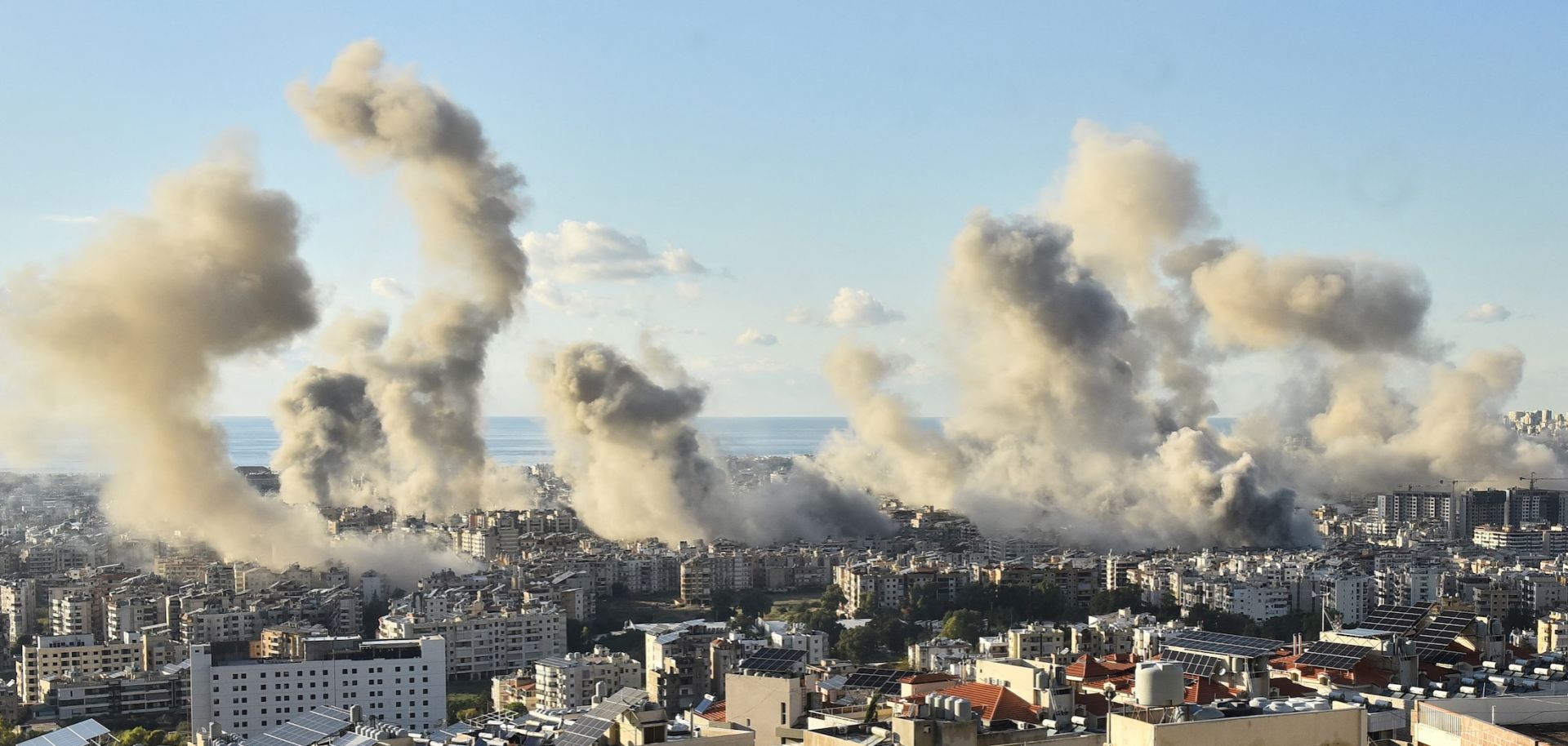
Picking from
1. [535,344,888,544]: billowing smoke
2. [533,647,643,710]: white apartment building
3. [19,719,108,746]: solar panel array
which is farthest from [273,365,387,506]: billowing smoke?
[19,719,108,746]: solar panel array

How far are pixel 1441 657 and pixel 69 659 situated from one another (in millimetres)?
20221

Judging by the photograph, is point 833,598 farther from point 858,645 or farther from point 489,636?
point 489,636

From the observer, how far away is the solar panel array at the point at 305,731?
15258 mm

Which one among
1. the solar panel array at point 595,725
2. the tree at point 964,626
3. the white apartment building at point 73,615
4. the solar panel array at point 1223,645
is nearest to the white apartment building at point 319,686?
the solar panel array at point 1223,645

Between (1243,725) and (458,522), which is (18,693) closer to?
(1243,725)

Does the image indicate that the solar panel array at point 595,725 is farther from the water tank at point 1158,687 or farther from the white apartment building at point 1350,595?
the white apartment building at point 1350,595

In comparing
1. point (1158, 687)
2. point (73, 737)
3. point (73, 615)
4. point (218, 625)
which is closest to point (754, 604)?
point (218, 625)

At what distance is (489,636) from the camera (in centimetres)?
3064

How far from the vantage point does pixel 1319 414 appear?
67938 millimetres

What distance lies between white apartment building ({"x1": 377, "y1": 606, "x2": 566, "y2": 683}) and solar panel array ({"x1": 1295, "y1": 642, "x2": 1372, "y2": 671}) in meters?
15.0

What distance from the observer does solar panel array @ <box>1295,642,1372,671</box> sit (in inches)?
645

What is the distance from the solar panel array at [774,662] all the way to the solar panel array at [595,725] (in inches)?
115

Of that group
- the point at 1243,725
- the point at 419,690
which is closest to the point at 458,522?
the point at 419,690

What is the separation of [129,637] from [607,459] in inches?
900
